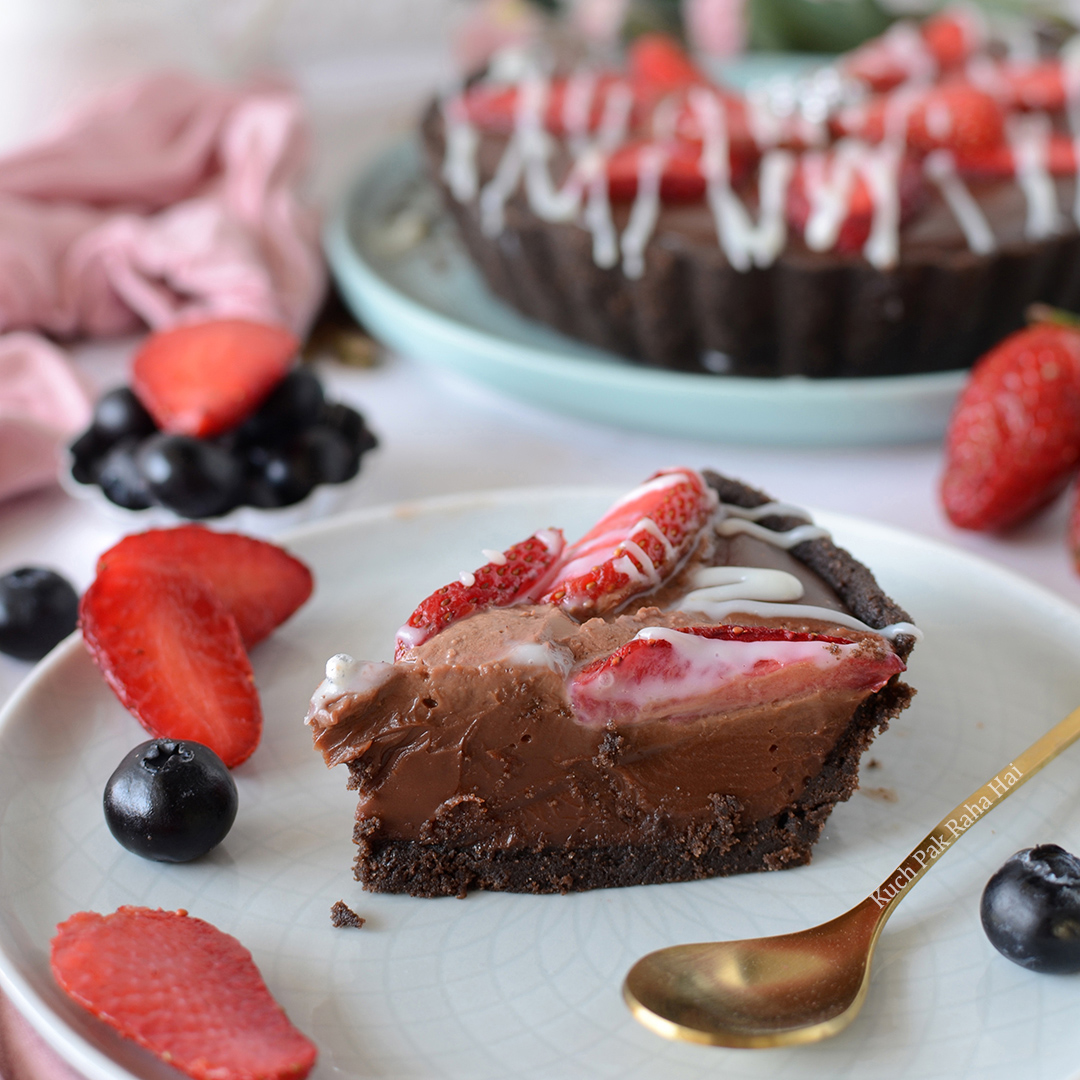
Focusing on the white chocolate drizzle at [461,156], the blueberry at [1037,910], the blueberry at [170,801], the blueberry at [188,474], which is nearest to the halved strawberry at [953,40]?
the white chocolate drizzle at [461,156]

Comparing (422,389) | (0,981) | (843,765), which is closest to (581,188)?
(422,389)

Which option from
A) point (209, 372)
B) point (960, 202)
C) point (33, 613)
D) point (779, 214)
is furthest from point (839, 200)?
point (33, 613)

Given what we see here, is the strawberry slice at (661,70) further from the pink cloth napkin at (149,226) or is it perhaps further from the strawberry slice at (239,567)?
the strawberry slice at (239,567)

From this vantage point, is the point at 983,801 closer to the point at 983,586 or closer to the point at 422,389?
the point at 983,586

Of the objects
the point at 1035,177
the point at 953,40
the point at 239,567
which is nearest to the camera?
the point at 239,567

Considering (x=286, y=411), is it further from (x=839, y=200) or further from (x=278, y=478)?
(x=839, y=200)

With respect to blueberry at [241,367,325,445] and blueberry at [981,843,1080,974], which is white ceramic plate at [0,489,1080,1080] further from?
blueberry at [241,367,325,445]
